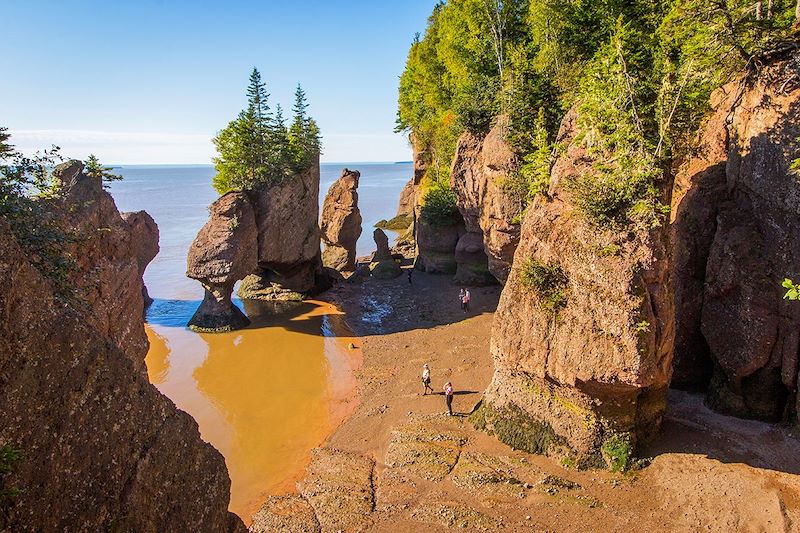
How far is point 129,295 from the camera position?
1314cm

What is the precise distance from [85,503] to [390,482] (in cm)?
1003

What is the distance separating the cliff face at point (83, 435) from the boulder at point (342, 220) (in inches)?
1377

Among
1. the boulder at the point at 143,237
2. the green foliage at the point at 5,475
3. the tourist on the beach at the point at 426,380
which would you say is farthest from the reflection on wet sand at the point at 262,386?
the green foliage at the point at 5,475

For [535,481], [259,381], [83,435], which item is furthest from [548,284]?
[259,381]

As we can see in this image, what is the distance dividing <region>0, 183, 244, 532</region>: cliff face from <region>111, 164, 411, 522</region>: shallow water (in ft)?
27.5

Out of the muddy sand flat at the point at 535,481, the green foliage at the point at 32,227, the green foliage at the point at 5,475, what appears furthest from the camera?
the muddy sand flat at the point at 535,481

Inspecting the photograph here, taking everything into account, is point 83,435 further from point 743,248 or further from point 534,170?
point 743,248

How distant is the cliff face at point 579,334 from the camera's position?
12766mm

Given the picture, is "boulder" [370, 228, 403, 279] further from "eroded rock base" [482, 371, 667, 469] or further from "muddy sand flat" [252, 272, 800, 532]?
"eroded rock base" [482, 371, 667, 469]

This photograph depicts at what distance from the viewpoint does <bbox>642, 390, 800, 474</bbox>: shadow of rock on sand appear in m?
12.8

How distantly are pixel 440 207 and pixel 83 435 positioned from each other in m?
32.2

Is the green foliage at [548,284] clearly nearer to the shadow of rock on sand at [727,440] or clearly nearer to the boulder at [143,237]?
the shadow of rock on sand at [727,440]

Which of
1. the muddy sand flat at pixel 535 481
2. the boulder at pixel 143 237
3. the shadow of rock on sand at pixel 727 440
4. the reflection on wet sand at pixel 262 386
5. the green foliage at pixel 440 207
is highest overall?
the green foliage at pixel 440 207

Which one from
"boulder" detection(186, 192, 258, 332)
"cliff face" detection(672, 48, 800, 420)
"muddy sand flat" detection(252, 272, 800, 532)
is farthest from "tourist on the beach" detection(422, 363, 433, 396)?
"boulder" detection(186, 192, 258, 332)
